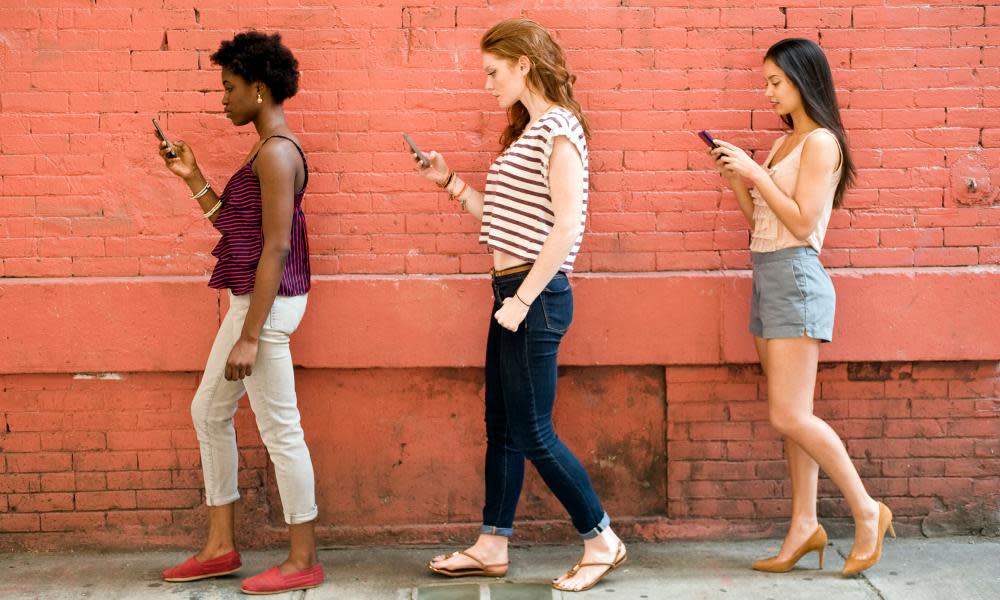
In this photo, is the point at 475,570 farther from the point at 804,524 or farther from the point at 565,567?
the point at 804,524

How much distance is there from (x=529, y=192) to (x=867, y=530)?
71.8 inches

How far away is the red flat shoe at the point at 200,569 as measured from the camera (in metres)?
4.22

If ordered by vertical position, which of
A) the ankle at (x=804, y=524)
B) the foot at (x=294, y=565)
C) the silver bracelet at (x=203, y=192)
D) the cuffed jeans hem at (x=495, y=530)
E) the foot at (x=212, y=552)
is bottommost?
the foot at (x=294, y=565)

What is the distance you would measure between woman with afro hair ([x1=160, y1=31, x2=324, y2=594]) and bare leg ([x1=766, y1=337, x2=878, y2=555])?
176 centimetres

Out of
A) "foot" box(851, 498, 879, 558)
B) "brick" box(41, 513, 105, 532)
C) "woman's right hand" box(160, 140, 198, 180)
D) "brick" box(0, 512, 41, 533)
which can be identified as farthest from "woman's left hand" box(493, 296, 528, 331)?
"brick" box(0, 512, 41, 533)

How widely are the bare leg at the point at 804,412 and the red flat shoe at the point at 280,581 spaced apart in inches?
72.0

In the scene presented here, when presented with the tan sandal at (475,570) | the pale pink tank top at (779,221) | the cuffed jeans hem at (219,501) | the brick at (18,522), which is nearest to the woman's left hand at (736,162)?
the pale pink tank top at (779,221)

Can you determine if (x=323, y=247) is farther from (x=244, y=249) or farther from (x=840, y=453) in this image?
(x=840, y=453)

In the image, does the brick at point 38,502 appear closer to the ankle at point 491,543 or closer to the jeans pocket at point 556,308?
the ankle at point 491,543

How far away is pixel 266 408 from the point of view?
4012mm

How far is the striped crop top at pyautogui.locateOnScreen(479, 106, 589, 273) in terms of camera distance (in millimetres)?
3797

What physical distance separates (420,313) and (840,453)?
1.72 m

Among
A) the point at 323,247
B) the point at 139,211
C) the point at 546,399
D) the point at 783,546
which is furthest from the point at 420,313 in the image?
the point at 783,546

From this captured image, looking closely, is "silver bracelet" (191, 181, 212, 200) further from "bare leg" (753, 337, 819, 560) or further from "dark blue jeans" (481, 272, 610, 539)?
"bare leg" (753, 337, 819, 560)
